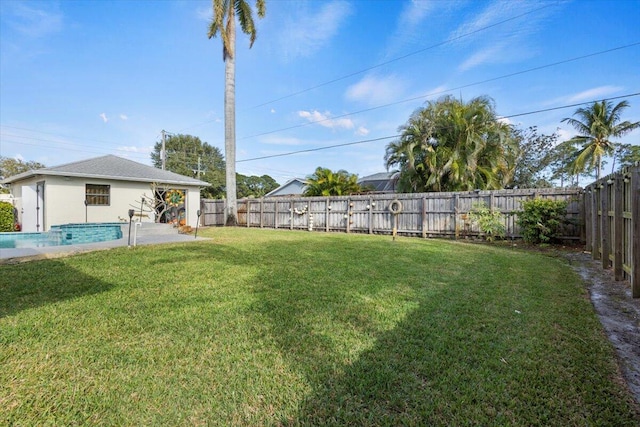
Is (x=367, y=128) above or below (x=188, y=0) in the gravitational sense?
below

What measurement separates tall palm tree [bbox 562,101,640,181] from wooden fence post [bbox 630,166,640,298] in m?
25.2

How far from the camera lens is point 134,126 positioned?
21.3m

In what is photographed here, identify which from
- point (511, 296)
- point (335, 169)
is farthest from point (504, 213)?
point (335, 169)

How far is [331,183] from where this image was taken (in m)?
17.0

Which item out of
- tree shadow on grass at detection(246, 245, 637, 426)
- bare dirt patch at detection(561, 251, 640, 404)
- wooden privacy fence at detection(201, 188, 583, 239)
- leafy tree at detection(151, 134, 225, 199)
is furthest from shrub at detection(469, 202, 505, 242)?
leafy tree at detection(151, 134, 225, 199)

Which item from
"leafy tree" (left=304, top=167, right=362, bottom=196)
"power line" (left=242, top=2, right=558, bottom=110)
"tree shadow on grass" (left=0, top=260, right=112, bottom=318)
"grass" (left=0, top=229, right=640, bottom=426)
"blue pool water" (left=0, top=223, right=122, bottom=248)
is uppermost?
"power line" (left=242, top=2, right=558, bottom=110)

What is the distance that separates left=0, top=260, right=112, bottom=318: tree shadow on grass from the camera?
11.0 ft

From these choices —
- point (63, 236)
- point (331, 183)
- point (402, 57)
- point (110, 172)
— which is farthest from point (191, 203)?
point (402, 57)

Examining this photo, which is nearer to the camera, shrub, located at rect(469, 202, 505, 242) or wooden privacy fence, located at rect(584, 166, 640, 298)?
wooden privacy fence, located at rect(584, 166, 640, 298)

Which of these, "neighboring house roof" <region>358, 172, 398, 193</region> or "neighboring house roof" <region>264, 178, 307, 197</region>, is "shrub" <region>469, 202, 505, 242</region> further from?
"neighboring house roof" <region>264, 178, 307, 197</region>

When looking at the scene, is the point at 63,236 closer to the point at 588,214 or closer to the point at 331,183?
the point at 331,183

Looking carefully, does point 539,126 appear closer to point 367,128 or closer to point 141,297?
point 367,128

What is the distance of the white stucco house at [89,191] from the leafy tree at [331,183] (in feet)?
21.5

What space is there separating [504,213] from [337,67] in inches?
496
